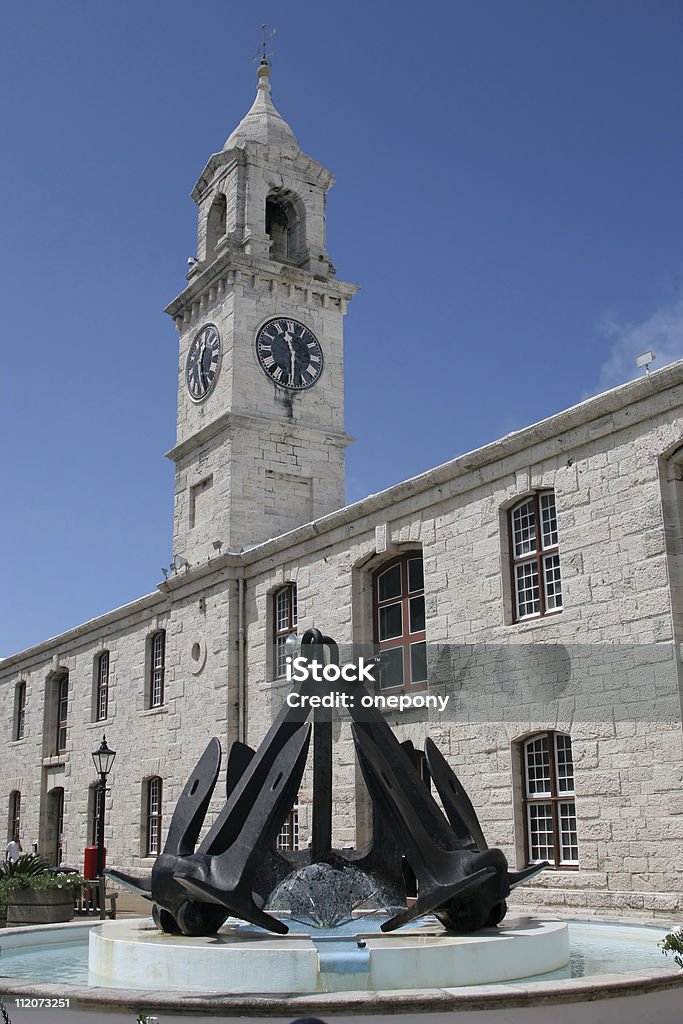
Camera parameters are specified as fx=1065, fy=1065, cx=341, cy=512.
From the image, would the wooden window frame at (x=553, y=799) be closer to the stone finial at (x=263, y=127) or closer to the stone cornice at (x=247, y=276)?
the stone cornice at (x=247, y=276)

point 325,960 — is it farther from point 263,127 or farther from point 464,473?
point 263,127

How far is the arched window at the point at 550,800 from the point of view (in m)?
16.1

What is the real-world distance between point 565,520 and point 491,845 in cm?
535

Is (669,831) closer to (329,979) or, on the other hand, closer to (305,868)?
(305,868)

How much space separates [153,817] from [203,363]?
40.2 ft

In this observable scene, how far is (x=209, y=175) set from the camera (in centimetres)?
3156

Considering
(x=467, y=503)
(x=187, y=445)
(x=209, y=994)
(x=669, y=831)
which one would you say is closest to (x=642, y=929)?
(x=669, y=831)

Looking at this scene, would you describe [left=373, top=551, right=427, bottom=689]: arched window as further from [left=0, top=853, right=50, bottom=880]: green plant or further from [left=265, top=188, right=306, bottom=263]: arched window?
[left=265, top=188, right=306, bottom=263]: arched window

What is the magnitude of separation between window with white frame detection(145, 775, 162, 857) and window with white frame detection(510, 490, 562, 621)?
13208 millimetres

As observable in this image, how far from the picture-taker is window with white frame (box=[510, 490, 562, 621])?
16906 mm

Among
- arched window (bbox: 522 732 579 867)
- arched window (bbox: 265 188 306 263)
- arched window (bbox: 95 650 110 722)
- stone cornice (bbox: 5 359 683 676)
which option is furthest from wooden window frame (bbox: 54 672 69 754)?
arched window (bbox: 522 732 579 867)

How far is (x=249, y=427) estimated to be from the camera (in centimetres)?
2778

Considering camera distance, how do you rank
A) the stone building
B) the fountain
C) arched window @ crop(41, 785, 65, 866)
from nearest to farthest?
1. the fountain
2. the stone building
3. arched window @ crop(41, 785, 65, 866)

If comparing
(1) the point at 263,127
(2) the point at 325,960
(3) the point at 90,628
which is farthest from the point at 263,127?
(2) the point at 325,960
